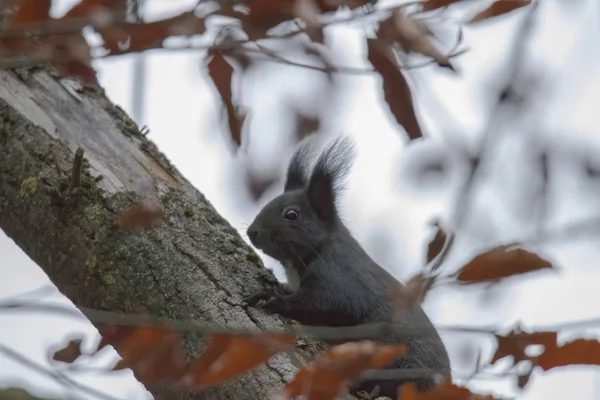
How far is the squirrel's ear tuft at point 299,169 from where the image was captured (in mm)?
4508

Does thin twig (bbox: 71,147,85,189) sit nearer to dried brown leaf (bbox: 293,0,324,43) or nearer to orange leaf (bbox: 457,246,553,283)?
dried brown leaf (bbox: 293,0,324,43)

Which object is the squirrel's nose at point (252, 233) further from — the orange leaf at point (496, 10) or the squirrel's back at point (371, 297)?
the orange leaf at point (496, 10)

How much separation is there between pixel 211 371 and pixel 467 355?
1365 mm

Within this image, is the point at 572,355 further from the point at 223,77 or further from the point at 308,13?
the point at 223,77

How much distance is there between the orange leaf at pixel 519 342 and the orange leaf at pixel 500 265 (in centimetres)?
30

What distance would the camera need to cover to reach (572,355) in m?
2.19

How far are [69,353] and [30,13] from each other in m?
0.94

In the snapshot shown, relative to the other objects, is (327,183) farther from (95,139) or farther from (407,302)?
(407,302)

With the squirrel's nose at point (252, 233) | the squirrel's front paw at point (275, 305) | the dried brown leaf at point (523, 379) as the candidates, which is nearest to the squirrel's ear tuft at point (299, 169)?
the squirrel's nose at point (252, 233)

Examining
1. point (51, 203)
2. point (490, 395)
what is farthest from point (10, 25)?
point (51, 203)

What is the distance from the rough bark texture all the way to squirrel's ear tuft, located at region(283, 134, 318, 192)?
99cm

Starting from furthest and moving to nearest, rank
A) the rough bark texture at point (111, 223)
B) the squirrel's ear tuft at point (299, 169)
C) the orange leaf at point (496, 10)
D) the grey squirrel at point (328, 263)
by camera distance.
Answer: the squirrel's ear tuft at point (299, 169) → the grey squirrel at point (328, 263) → the rough bark texture at point (111, 223) → the orange leaf at point (496, 10)

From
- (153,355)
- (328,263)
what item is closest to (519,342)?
(153,355)

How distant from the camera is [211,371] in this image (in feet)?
5.99
